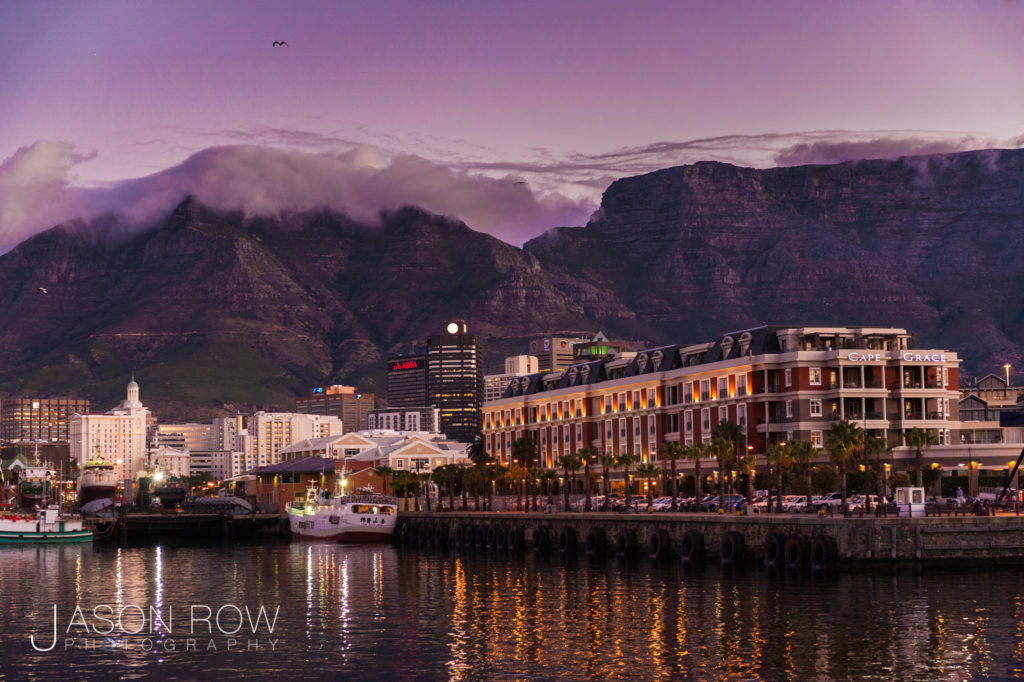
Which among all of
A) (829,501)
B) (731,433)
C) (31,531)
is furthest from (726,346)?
(31,531)

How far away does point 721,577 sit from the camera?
337 ft

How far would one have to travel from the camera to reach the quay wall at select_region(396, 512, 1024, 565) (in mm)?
97812

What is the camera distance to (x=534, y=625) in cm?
8031

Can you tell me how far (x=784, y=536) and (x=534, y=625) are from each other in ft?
107

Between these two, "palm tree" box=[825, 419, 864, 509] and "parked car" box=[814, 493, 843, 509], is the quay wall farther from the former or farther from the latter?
"palm tree" box=[825, 419, 864, 509]

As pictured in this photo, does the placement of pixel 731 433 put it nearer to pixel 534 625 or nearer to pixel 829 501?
pixel 829 501

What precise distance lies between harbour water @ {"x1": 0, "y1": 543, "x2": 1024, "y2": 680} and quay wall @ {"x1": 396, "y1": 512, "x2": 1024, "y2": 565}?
1.74 m

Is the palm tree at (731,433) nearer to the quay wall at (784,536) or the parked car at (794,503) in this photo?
the parked car at (794,503)

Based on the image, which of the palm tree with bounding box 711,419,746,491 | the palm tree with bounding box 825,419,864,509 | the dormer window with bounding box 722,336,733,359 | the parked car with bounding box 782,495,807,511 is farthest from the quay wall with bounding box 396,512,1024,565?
the dormer window with bounding box 722,336,733,359

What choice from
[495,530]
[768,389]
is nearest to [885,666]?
[495,530]

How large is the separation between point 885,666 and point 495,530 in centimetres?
10004

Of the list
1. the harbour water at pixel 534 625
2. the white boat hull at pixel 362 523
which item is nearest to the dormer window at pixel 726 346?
the white boat hull at pixel 362 523

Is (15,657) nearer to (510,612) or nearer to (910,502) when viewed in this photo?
(510,612)

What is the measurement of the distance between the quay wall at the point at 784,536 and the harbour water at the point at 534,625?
1.74m
